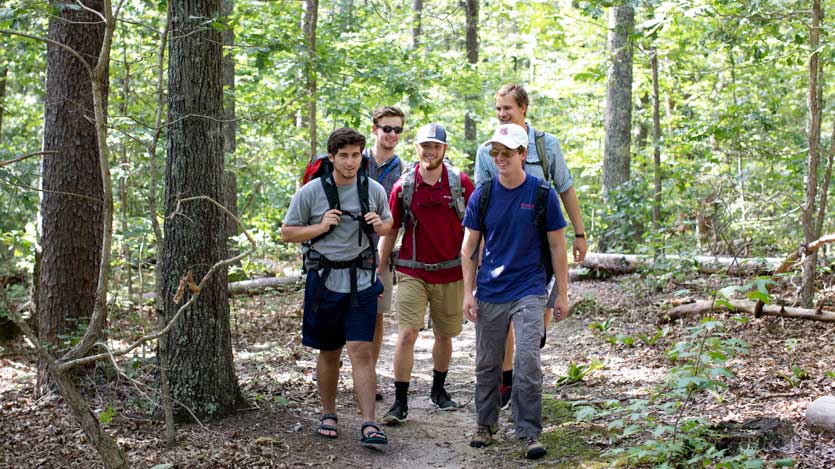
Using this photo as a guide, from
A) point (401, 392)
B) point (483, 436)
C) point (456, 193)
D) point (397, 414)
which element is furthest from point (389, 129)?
point (483, 436)

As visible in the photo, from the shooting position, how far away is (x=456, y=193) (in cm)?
588

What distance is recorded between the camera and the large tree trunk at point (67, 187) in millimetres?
6820

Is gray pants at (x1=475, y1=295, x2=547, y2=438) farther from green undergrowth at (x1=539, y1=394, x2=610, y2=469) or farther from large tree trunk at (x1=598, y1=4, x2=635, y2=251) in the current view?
large tree trunk at (x1=598, y1=4, x2=635, y2=251)

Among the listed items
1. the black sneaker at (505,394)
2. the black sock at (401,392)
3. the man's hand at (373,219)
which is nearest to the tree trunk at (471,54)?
the black sneaker at (505,394)

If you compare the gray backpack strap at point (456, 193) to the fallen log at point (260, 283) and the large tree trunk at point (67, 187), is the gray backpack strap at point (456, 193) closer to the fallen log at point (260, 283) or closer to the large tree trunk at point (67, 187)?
the large tree trunk at point (67, 187)

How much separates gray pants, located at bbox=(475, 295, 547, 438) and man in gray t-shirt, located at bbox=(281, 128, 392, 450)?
0.78m

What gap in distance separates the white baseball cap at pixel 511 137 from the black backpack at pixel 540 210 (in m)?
0.31

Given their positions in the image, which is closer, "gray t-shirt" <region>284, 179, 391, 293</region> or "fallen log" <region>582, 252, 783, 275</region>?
"gray t-shirt" <region>284, 179, 391, 293</region>

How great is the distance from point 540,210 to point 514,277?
19.2 inches

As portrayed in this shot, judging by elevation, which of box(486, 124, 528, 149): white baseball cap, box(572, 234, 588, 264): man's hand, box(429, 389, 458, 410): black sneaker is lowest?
box(429, 389, 458, 410): black sneaker

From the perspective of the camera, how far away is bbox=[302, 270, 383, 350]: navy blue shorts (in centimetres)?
521

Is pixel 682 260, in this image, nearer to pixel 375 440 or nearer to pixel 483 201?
pixel 483 201

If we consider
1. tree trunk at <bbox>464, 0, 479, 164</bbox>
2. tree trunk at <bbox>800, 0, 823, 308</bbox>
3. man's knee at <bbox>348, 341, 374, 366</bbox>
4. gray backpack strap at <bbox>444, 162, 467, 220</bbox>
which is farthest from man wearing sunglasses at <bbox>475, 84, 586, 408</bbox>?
tree trunk at <bbox>464, 0, 479, 164</bbox>

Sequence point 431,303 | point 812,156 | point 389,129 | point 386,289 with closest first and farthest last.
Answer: point 431,303, point 389,129, point 386,289, point 812,156
